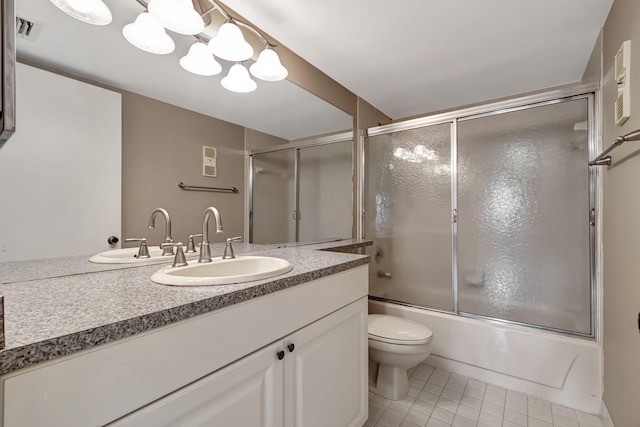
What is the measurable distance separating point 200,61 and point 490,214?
197cm

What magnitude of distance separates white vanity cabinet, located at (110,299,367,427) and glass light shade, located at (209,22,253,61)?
50.6 inches

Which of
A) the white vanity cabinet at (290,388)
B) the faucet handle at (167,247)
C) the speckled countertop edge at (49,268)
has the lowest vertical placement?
the white vanity cabinet at (290,388)

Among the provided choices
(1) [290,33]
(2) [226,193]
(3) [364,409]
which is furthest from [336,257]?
(1) [290,33]

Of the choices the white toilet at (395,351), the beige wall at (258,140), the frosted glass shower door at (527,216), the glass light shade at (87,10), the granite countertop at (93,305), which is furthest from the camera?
the frosted glass shower door at (527,216)

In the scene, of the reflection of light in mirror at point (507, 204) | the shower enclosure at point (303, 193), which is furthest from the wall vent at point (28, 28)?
the reflection of light in mirror at point (507, 204)

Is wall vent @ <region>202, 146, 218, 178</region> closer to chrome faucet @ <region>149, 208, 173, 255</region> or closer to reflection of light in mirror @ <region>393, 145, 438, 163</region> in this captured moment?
chrome faucet @ <region>149, 208, 173, 255</region>

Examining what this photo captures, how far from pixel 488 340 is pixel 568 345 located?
40 centimetres

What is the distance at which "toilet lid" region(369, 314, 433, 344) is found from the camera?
155 cm

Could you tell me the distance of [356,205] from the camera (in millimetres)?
2391

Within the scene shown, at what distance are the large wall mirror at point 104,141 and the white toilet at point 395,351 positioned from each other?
102cm

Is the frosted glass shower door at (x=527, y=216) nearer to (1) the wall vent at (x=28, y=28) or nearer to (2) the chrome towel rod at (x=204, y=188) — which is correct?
(2) the chrome towel rod at (x=204, y=188)

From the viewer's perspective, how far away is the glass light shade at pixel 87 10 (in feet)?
2.96

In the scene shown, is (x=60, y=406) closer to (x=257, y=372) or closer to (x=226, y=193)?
(x=257, y=372)

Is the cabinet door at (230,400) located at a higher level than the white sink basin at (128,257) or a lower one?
lower
